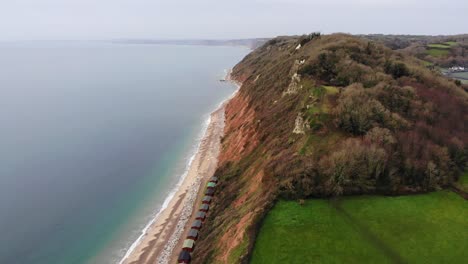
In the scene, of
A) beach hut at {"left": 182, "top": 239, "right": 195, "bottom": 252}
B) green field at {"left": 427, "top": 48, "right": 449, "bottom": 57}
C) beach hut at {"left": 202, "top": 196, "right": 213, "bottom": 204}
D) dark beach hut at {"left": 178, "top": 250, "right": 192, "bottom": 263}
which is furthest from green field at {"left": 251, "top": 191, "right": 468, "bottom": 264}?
green field at {"left": 427, "top": 48, "right": 449, "bottom": 57}

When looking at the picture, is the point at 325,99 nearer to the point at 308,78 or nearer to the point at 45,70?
the point at 308,78

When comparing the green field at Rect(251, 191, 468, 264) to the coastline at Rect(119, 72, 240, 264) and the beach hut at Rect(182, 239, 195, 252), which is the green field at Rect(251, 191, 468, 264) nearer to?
the beach hut at Rect(182, 239, 195, 252)

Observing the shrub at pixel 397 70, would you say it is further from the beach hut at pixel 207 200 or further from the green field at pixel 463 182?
the beach hut at pixel 207 200

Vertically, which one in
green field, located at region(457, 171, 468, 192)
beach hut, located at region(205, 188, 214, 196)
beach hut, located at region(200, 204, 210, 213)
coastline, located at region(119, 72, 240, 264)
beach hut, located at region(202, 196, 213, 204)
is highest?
green field, located at region(457, 171, 468, 192)

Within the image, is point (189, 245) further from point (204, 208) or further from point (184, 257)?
point (204, 208)

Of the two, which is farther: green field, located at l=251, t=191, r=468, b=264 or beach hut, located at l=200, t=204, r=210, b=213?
beach hut, located at l=200, t=204, r=210, b=213

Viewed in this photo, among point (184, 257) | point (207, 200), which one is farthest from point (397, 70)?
point (184, 257)
